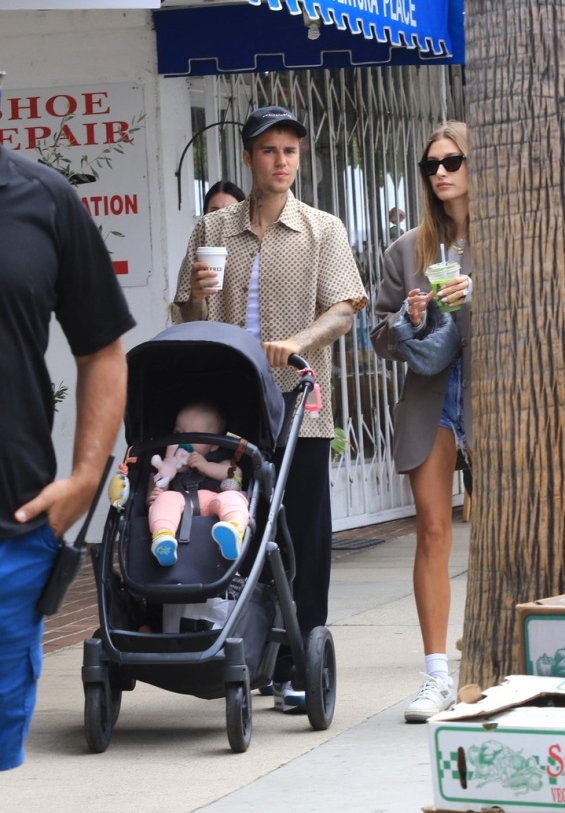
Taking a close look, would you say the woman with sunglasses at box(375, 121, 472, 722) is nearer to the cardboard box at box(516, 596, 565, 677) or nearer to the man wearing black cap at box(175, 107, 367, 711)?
Result: the man wearing black cap at box(175, 107, 367, 711)

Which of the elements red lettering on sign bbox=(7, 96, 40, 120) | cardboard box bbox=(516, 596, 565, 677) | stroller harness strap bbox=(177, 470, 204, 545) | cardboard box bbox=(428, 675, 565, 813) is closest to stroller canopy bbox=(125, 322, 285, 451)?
stroller harness strap bbox=(177, 470, 204, 545)

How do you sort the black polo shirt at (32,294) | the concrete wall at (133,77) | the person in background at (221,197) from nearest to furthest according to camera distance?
the black polo shirt at (32,294) → the person in background at (221,197) → the concrete wall at (133,77)

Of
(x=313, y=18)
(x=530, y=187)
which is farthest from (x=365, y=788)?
(x=313, y=18)

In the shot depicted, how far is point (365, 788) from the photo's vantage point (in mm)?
4723

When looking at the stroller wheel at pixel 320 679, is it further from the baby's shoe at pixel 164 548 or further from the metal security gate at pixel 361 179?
the metal security gate at pixel 361 179

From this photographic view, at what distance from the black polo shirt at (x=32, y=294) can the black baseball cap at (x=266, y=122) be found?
9.39ft

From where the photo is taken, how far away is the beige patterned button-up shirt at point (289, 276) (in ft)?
19.5

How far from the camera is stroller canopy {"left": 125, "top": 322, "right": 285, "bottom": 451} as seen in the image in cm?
541

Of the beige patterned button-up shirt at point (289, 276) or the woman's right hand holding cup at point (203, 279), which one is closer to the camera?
the woman's right hand holding cup at point (203, 279)

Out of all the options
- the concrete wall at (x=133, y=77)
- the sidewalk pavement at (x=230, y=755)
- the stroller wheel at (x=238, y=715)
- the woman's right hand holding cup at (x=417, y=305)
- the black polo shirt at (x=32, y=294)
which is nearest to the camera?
the black polo shirt at (x=32, y=294)

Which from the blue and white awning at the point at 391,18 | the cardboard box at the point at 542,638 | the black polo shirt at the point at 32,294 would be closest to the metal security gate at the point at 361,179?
the blue and white awning at the point at 391,18

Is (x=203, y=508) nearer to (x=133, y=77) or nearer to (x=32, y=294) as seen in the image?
(x=32, y=294)

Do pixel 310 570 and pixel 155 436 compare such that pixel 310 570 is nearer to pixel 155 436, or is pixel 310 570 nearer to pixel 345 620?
pixel 155 436

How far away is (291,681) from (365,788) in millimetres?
1050
